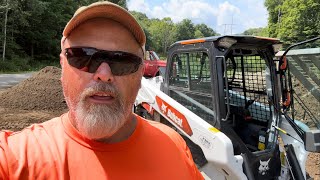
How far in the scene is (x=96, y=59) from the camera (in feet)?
4.60

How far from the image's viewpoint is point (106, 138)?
140cm

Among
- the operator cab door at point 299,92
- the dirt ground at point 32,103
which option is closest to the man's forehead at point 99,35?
the operator cab door at point 299,92

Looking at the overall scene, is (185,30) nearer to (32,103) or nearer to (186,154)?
(32,103)

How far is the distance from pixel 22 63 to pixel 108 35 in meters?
32.7

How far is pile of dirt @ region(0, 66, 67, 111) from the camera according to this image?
35.2 ft

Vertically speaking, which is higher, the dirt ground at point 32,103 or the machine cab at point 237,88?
the machine cab at point 237,88

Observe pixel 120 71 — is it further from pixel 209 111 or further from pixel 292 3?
pixel 292 3

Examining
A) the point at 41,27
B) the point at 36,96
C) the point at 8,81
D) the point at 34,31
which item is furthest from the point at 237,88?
the point at 41,27

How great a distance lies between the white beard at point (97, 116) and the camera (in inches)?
53.3

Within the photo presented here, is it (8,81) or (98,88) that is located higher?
(98,88)

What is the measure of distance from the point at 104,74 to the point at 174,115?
125 inches

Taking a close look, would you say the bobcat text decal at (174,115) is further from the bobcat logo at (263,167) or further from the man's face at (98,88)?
the man's face at (98,88)

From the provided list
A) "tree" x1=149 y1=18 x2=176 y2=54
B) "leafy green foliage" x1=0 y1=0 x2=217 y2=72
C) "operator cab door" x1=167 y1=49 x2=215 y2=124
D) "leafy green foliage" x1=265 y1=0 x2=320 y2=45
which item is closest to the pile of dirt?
"operator cab door" x1=167 y1=49 x2=215 y2=124

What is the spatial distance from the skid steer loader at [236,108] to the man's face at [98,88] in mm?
2300
